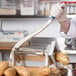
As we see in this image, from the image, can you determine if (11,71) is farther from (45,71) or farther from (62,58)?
(62,58)

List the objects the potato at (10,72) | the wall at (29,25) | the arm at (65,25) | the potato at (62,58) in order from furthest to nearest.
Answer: the wall at (29,25), the arm at (65,25), the potato at (62,58), the potato at (10,72)

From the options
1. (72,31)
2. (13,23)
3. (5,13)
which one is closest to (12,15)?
(5,13)

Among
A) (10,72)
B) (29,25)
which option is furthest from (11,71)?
(29,25)

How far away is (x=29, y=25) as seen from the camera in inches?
94.9

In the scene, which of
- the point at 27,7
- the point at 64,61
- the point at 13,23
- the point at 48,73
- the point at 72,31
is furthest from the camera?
the point at 13,23

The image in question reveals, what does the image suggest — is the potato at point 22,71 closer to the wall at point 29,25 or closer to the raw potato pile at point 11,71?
the raw potato pile at point 11,71

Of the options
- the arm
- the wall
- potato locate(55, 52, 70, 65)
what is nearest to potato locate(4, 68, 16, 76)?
potato locate(55, 52, 70, 65)

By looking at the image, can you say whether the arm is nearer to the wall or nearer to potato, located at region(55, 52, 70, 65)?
potato, located at region(55, 52, 70, 65)

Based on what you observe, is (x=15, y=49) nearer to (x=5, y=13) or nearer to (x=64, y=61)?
(x=64, y=61)

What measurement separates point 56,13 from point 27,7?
132 cm

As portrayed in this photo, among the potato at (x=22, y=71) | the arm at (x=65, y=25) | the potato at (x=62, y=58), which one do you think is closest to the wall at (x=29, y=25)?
the arm at (x=65, y=25)

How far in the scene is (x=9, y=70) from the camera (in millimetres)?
662

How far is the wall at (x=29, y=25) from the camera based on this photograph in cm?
240

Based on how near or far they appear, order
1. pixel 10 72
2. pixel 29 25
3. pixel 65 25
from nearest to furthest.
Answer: pixel 10 72 → pixel 65 25 → pixel 29 25
